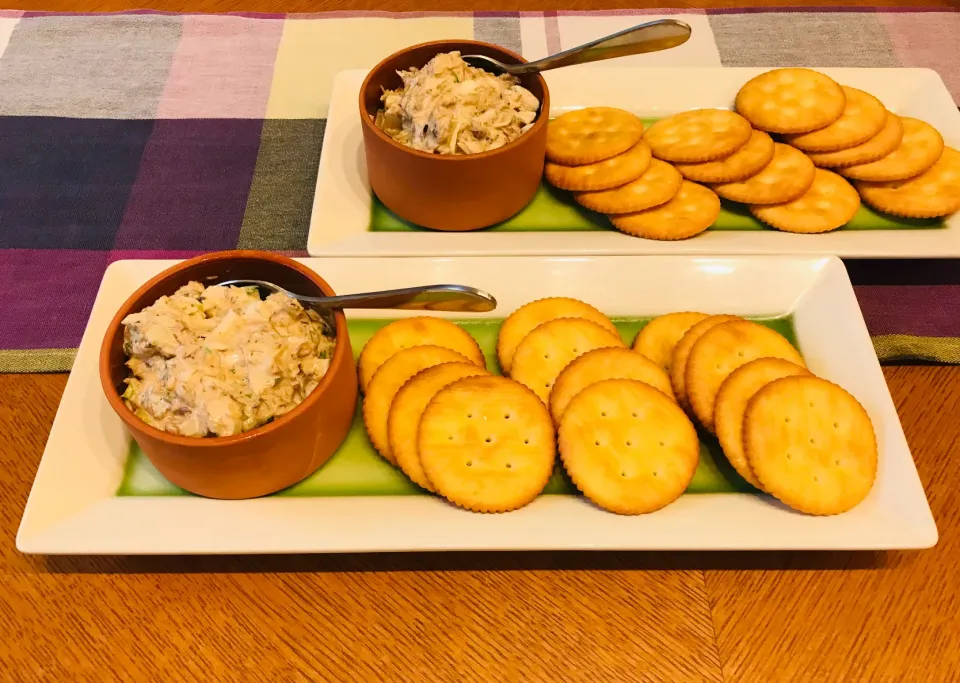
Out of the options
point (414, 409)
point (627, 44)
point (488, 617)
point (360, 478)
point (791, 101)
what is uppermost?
point (627, 44)

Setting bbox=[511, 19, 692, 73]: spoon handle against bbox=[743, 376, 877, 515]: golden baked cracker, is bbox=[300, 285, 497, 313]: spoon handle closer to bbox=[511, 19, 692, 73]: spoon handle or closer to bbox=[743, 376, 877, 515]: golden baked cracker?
bbox=[743, 376, 877, 515]: golden baked cracker

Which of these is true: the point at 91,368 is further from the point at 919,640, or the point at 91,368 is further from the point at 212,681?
the point at 919,640

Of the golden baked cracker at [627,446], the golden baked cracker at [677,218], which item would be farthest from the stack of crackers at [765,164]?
the golden baked cracker at [627,446]

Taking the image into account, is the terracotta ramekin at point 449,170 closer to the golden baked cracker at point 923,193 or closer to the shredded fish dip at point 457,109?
the shredded fish dip at point 457,109

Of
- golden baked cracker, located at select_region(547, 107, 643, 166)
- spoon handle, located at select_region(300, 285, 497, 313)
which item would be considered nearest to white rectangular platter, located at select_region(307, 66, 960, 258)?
golden baked cracker, located at select_region(547, 107, 643, 166)

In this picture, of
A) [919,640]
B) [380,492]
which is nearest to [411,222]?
[380,492]

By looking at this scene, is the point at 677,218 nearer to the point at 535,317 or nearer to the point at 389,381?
the point at 535,317

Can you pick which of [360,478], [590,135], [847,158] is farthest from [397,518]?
[847,158]
